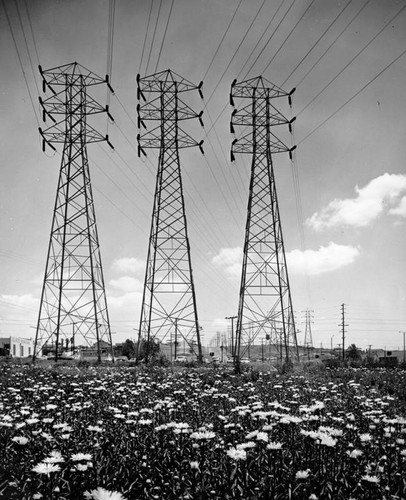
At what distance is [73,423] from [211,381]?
21.4ft

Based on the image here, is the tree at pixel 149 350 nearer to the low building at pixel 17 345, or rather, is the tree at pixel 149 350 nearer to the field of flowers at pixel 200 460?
the field of flowers at pixel 200 460

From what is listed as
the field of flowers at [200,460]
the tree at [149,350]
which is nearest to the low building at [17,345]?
the tree at [149,350]

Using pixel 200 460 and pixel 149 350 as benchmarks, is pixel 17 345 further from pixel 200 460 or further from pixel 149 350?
pixel 200 460

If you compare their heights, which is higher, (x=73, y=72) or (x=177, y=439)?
Answer: (x=73, y=72)

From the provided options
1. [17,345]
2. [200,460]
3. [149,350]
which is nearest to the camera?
[200,460]

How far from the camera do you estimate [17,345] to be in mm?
94500

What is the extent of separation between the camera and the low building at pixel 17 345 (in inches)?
3455

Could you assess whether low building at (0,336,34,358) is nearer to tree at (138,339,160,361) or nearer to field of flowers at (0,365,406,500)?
tree at (138,339,160,361)

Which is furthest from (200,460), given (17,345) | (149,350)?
(17,345)

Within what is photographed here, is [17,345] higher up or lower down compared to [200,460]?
lower down

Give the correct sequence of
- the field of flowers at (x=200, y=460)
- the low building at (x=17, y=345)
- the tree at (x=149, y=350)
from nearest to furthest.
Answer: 1. the field of flowers at (x=200, y=460)
2. the tree at (x=149, y=350)
3. the low building at (x=17, y=345)

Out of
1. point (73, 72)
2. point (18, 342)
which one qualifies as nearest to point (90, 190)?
point (73, 72)

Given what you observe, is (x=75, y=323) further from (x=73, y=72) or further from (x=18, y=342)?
(x=18, y=342)

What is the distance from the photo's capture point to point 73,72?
2719 centimetres
